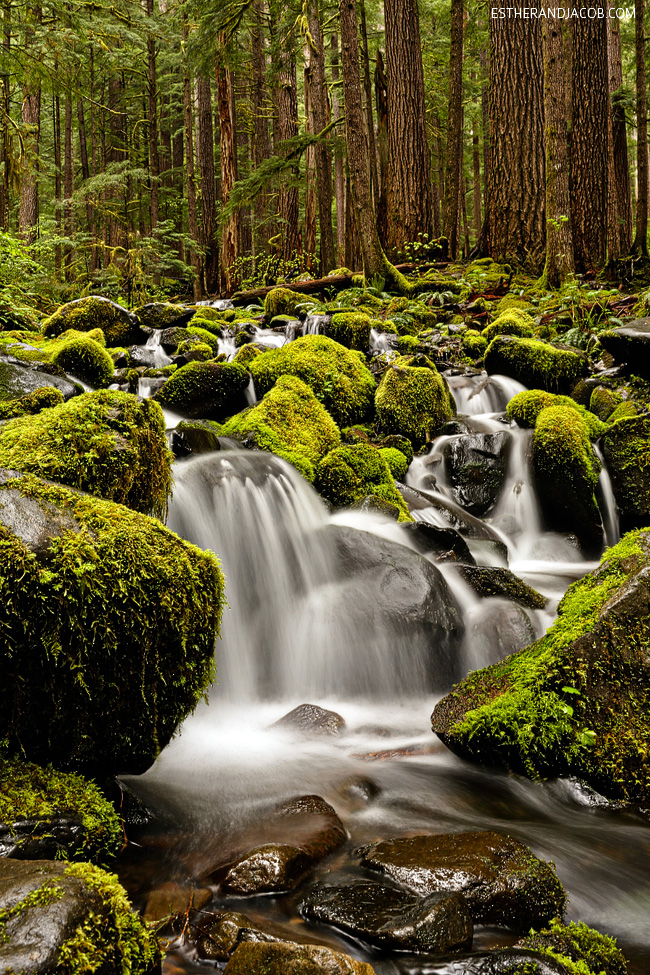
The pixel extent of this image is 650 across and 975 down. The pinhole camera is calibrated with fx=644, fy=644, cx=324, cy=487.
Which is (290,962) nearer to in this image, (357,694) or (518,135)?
(357,694)

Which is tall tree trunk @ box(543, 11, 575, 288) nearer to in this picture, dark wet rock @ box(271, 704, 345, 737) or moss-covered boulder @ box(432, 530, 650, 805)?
moss-covered boulder @ box(432, 530, 650, 805)

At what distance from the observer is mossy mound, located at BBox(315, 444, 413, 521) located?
666 cm

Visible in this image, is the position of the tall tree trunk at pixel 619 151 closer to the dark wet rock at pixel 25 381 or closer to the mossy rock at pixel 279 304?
the mossy rock at pixel 279 304

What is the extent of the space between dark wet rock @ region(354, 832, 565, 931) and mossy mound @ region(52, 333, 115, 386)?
604cm

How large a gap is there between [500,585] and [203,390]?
417 centimetres

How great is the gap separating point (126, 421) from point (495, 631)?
310cm

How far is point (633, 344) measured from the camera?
7961mm

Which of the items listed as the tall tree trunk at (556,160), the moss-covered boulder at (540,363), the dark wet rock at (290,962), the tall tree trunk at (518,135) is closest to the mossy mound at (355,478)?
the moss-covered boulder at (540,363)

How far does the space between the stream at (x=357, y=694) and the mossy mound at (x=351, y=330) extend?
8.19ft

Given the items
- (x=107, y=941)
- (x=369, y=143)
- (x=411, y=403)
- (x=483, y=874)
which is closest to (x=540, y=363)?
(x=411, y=403)

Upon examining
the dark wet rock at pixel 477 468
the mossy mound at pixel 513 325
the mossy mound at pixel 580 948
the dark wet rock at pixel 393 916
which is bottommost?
the mossy mound at pixel 580 948

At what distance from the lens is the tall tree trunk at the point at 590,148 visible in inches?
500

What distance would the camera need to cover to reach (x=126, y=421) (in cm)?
411

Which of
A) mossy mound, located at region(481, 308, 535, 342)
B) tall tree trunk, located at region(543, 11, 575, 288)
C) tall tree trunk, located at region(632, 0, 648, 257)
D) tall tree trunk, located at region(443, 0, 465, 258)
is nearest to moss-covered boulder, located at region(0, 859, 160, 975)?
mossy mound, located at region(481, 308, 535, 342)
